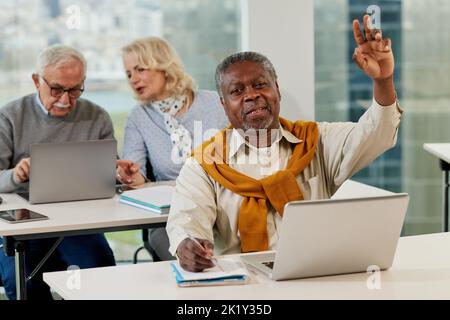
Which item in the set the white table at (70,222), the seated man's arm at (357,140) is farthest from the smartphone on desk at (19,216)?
the seated man's arm at (357,140)

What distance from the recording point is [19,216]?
3.29m

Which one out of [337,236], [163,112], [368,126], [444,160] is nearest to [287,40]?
[163,112]

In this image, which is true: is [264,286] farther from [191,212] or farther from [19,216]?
[19,216]

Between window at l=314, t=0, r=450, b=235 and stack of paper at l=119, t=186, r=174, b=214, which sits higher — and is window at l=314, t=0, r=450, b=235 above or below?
above

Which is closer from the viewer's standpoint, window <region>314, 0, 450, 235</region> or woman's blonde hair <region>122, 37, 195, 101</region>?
woman's blonde hair <region>122, 37, 195, 101</region>

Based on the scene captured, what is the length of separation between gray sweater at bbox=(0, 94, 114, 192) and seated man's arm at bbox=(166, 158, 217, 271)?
1.22 meters

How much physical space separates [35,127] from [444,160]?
6.79 ft

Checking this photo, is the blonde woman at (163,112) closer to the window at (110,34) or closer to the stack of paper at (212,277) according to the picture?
the window at (110,34)

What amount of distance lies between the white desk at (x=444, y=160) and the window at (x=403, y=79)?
0.29 m

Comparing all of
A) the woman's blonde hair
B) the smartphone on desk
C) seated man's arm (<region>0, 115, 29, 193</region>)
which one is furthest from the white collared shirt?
the woman's blonde hair

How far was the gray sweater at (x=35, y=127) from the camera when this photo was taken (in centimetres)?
393

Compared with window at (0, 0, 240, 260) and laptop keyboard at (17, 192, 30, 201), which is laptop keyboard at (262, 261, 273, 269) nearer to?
laptop keyboard at (17, 192, 30, 201)

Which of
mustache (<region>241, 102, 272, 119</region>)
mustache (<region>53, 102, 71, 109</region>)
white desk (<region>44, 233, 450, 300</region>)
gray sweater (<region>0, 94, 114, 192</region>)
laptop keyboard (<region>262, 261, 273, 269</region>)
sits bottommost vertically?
white desk (<region>44, 233, 450, 300</region>)

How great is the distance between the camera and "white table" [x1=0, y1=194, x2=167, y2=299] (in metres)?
3.16
